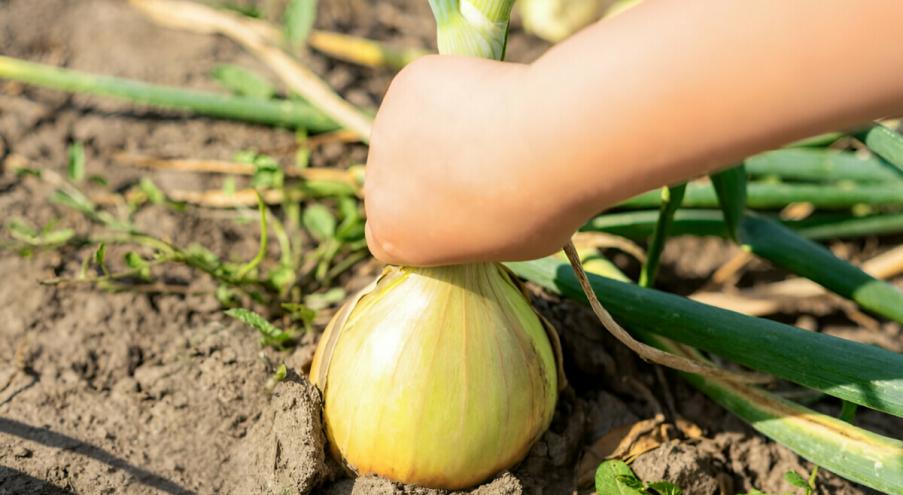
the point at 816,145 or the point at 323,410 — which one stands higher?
the point at 816,145

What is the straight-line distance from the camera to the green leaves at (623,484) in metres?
1.10

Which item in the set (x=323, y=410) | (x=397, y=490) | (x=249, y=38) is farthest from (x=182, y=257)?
(x=249, y=38)

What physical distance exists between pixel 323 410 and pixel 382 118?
417mm

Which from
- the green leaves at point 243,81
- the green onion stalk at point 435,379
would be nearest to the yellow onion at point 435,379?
the green onion stalk at point 435,379

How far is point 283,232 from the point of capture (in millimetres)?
1582

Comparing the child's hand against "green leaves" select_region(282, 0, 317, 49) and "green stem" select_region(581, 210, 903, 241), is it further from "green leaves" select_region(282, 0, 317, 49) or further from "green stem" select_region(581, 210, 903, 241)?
"green leaves" select_region(282, 0, 317, 49)

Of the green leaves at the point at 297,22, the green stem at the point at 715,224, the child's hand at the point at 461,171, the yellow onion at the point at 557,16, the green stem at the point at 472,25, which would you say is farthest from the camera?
the yellow onion at the point at 557,16

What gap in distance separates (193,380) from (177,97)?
0.64 metres

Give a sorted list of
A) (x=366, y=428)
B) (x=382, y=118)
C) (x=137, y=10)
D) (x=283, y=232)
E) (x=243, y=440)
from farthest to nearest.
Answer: (x=137, y=10) → (x=283, y=232) → (x=243, y=440) → (x=366, y=428) → (x=382, y=118)

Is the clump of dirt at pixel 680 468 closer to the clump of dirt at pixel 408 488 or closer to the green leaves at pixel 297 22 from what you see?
the clump of dirt at pixel 408 488

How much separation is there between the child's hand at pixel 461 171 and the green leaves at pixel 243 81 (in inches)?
42.2

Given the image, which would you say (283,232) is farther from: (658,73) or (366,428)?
(658,73)

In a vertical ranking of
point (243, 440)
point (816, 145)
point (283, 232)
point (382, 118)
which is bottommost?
point (243, 440)

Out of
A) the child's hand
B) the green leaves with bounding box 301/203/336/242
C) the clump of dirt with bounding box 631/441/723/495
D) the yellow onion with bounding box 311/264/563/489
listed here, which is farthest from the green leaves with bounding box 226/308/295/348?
the clump of dirt with bounding box 631/441/723/495
